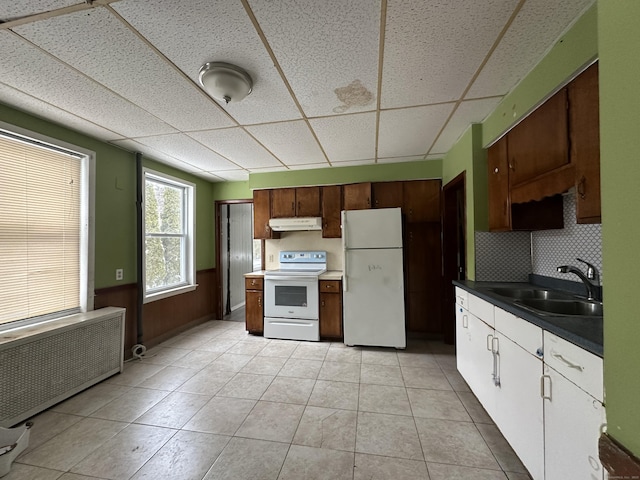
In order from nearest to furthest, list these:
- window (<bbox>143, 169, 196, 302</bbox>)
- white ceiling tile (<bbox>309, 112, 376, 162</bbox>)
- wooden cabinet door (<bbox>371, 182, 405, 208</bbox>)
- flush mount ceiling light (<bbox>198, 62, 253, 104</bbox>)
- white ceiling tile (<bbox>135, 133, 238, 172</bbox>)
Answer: flush mount ceiling light (<bbox>198, 62, 253, 104</bbox>), white ceiling tile (<bbox>309, 112, 376, 162</bbox>), white ceiling tile (<bbox>135, 133, 238, 172</bbox>), window (<bbox>143, 169, 196, 302</bbox>), wooden cabinet door (<bbox>371, 182, 405, 208</bbox>)

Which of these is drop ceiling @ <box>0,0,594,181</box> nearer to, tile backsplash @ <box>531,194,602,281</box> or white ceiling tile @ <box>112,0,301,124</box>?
white ceiling tile @ <box>112,0,301,124</box>

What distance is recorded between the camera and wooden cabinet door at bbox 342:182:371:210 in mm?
3648

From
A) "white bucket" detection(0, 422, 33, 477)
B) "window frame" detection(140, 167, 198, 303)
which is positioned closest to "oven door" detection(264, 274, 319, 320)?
"window frame" detection(140, 167, 198, 303)

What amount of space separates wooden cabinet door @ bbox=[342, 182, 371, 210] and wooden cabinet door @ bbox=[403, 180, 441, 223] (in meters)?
0.52

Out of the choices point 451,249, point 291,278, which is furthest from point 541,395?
point 291,278

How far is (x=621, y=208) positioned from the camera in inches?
21.9

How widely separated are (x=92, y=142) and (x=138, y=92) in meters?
1.31

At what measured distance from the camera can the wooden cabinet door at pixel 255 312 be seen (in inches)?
144

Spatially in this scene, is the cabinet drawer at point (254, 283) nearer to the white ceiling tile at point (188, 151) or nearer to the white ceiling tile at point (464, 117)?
the white ceiling tile at point (188, 151)

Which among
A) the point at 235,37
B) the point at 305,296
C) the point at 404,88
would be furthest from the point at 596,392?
the point at 305,296

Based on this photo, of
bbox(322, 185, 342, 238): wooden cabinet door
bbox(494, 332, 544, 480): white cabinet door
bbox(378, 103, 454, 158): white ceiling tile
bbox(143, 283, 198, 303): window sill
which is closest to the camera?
bbox(494, 332, 544, 480): white cabinet door

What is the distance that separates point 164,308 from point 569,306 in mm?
4156

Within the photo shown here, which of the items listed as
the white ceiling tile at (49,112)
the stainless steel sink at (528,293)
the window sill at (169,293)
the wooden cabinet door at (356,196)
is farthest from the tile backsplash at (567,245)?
the window sill at (169,293)

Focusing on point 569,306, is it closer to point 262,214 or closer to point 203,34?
point 203,34
